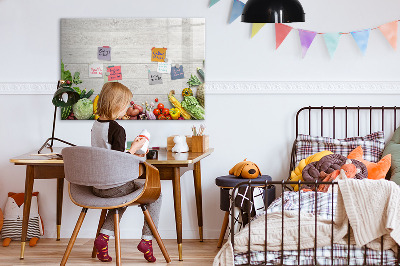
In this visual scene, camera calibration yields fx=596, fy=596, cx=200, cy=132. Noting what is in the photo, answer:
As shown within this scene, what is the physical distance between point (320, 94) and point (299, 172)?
667 millimetres

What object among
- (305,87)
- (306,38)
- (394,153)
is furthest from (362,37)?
(394,153)

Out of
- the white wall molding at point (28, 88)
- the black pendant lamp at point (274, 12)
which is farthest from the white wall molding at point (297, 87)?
the black pendant lamp at point (274, 12)

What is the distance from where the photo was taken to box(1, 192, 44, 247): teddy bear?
13.7ft

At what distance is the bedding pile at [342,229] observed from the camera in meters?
2.85

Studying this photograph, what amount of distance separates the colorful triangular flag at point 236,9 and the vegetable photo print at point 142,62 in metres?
0.21

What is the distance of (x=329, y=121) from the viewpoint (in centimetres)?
427

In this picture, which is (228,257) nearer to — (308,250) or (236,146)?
(308,250)

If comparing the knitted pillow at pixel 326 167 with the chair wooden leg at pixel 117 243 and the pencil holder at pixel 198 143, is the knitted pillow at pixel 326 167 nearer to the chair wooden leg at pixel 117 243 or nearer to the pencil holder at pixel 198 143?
the pencil holder at pixel 198 143

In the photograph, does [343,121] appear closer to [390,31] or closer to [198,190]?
[390,31]

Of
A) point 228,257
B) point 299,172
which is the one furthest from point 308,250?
point 299,172

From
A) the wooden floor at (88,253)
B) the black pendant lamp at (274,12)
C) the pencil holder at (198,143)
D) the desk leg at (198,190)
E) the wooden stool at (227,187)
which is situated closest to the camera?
the black pendant lamp at (274,12)

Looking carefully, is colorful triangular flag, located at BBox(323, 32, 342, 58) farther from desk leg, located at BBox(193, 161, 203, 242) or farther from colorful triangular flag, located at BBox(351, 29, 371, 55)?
desk leg, located at BBox(193, 161, 203, 242)

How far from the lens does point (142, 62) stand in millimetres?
4301

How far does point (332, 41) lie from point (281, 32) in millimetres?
363
